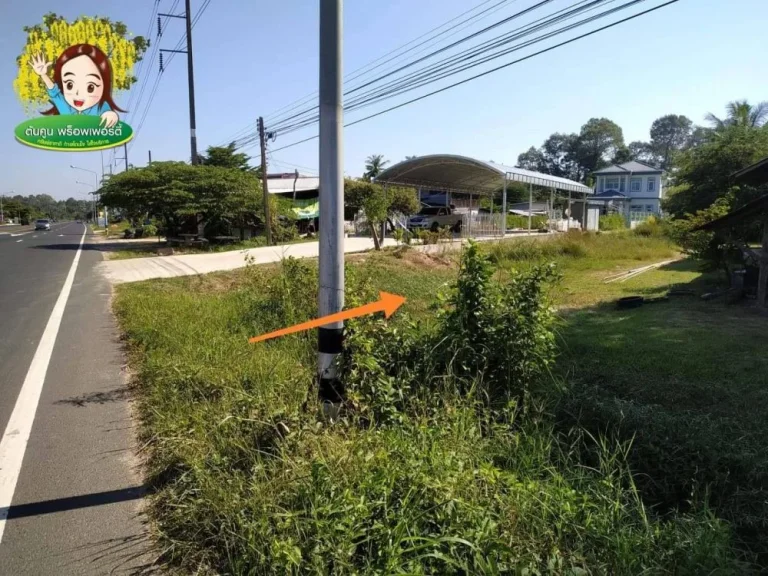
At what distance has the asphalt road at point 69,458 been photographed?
9.02 feet

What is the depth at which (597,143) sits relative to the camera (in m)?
87.6

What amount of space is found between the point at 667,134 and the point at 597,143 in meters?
19.4

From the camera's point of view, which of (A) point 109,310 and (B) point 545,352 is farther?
(A) point 109,310

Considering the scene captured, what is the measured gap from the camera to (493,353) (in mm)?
4367

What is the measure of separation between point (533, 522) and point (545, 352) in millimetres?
Result: 1987

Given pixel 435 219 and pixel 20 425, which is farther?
pixel 435 219

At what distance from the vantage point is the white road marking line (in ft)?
11.1

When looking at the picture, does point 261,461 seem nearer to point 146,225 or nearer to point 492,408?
point 492,408

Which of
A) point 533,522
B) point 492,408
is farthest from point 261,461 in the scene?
point 492,408

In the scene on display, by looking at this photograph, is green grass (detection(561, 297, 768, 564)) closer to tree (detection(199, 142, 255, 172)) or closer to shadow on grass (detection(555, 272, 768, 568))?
shadow on grass (detection(555, 272, 768, 568))

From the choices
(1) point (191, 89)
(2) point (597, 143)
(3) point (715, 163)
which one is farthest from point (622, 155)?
(1) point (191, 89)

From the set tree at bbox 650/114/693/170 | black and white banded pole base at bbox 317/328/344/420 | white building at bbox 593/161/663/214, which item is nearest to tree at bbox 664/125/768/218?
black and white banded pole base at bbox 317/328/344/420
